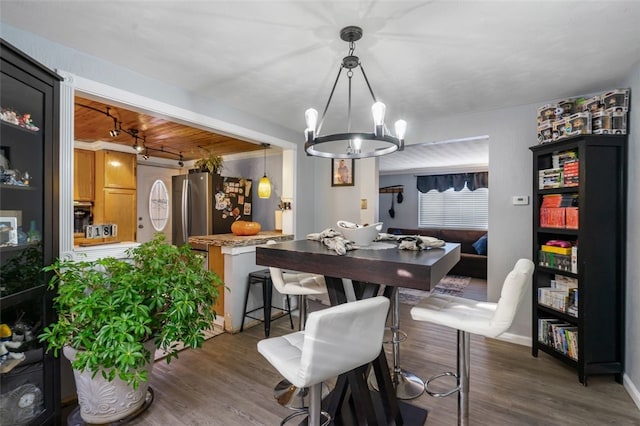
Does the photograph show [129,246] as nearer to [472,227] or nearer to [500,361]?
[500,361]

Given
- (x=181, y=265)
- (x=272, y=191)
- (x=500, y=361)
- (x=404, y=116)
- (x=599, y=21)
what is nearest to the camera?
(x=599, y=21)

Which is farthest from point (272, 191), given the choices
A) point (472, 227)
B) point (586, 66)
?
point (472, 227)

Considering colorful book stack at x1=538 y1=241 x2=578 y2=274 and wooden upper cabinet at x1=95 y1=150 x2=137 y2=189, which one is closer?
colorful book stack at x1=538 y1=241 x2=578 y2=274

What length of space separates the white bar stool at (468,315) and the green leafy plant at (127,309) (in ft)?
4.16

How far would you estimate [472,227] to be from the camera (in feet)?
23.8

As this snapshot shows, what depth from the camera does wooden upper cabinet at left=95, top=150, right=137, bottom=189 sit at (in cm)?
446

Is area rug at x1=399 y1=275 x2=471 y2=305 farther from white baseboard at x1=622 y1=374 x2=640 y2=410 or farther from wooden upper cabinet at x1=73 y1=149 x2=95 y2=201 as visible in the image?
wooden upper cabinet at x1=73 y1=149 x2=95 y2=201

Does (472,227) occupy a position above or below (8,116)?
below

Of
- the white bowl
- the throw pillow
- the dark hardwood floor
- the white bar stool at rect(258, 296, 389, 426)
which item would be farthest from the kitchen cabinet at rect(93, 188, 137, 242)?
the throw pillow

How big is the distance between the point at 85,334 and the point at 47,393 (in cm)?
46

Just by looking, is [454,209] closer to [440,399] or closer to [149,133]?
[440,399]

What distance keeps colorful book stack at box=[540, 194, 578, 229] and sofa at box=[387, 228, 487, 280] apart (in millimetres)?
3228

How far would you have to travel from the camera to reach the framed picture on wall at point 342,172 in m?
4.05

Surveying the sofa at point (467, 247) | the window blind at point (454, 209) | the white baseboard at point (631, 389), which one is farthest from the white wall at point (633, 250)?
the window blind at point (454, 209)
